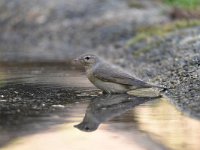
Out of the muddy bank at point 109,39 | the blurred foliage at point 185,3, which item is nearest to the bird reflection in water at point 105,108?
the muddy bank at point 109,39

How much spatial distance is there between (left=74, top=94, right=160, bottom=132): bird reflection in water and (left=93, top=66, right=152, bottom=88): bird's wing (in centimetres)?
20

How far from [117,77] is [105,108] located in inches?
46.3

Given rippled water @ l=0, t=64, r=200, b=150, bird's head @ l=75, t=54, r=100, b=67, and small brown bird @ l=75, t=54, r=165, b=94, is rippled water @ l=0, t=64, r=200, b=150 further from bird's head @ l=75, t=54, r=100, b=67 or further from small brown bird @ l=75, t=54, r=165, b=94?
bird's head @ l=75, t=54, r=100, b=67

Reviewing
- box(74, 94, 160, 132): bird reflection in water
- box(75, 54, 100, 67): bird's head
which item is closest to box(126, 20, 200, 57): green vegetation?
box(75, 54, 100, 67): bird's head

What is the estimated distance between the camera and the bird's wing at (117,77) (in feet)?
31.7

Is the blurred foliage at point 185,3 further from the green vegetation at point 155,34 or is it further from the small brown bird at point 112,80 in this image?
the small brown bird at point 112,80

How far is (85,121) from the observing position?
302 inches

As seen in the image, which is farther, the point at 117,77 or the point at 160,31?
the point at 160,31

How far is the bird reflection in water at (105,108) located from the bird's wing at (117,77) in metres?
0.20

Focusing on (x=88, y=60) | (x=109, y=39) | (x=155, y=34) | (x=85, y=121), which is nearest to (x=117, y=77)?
(x=88, y=60)

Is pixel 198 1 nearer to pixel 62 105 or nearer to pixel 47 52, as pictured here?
pixel 47 52

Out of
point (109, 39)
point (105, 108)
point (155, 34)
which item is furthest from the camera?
point (109, 39)

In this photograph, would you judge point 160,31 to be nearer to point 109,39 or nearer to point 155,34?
point 155,34

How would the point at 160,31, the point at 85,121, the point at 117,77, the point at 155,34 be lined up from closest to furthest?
the point at 85,121 < the point at 117,77 < the point at 155,34 < the point at 160,31
